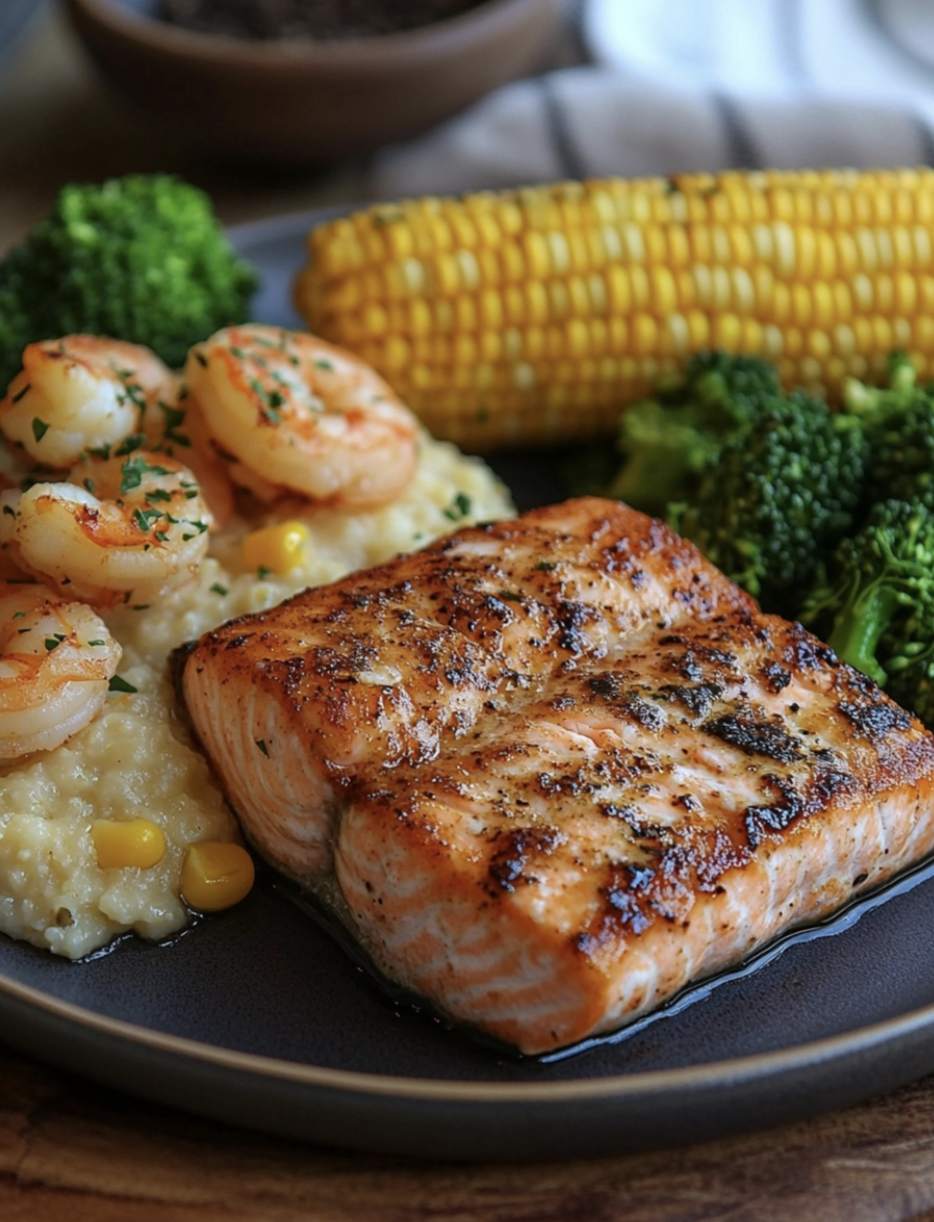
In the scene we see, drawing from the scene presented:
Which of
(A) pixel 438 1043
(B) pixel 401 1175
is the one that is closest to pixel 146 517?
(A) pixel 438 1043

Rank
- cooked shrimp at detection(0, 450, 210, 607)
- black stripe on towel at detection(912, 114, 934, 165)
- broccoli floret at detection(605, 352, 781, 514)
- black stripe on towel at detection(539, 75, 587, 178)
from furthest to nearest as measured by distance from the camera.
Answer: black stripe on towel at detection(539, 75, 587, 178) < black stripe on towel at detection(912, 114, 934, 165) < broccoli floret at detection(605, 352, 781, 514) < cooked shrimp at detection(0, 450, 210, 607)

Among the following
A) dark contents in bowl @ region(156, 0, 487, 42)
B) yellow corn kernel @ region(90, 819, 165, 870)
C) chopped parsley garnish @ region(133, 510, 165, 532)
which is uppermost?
dark contents in bowl @ region(156, 0, 487, 42)

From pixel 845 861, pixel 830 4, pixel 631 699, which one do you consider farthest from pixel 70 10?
pixel 845 861

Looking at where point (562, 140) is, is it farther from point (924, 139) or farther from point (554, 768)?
point (554, 768)

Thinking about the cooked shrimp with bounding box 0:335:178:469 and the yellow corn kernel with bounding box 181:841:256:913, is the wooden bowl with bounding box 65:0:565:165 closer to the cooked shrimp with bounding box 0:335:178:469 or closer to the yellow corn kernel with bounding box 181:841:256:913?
the cooked shrimp with bounding box 0:335:178:469

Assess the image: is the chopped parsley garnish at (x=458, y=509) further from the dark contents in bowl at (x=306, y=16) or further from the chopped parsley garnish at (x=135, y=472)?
the dark contents in bowl at (x=306, y=16)

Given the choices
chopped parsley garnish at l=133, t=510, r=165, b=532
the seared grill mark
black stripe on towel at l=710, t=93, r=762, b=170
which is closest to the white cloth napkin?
black stripe on towel at l=710, t=93, r=762, b=170

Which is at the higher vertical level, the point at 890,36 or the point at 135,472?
the point at 135,472
